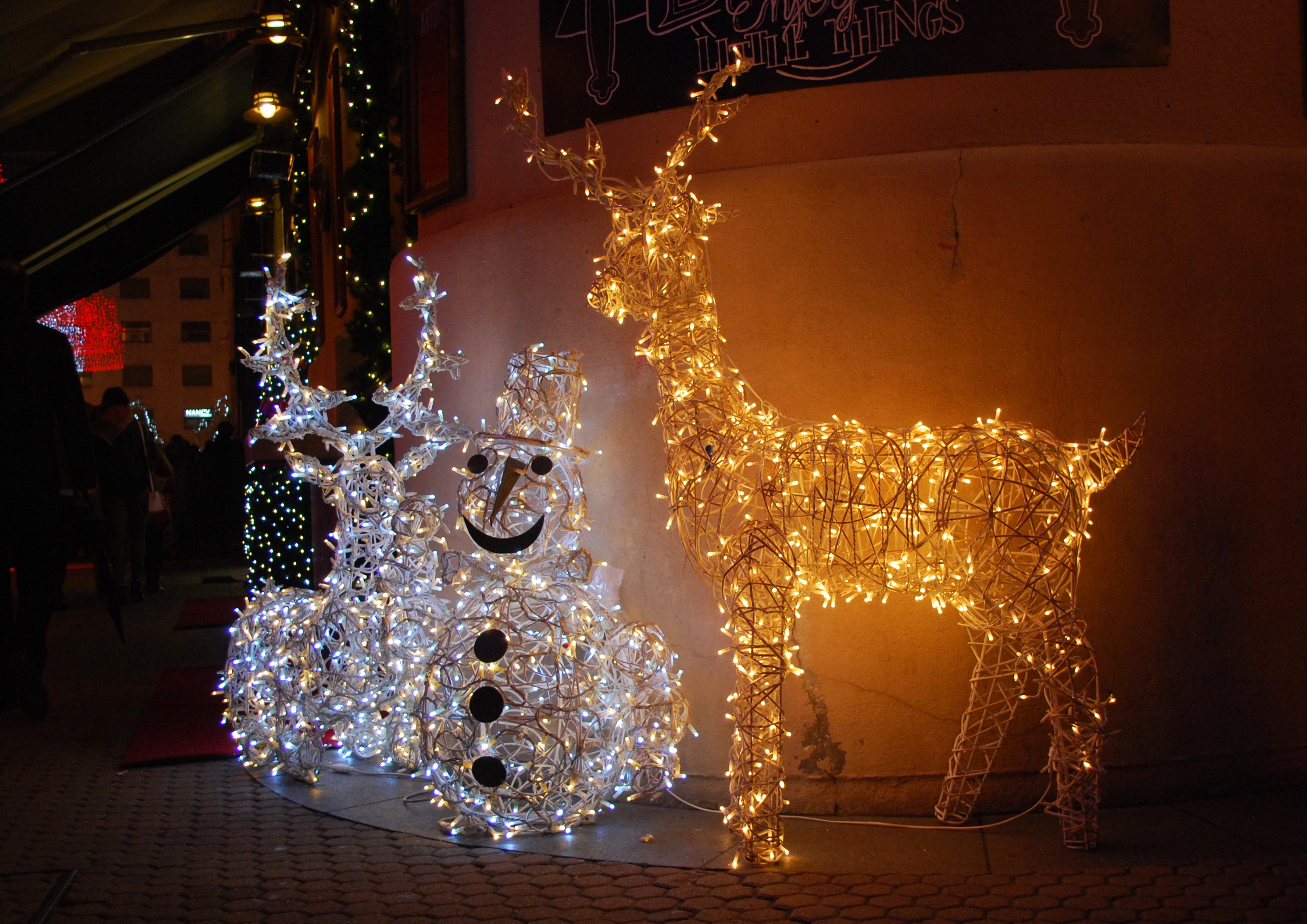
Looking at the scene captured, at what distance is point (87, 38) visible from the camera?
23.0ft

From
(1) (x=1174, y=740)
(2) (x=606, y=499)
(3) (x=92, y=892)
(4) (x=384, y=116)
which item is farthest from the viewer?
(4) (x=384, y=116)

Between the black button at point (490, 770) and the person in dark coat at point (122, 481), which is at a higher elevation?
the person in dark coat at point (122, 481)

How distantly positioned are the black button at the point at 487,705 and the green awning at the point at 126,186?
27.2ft

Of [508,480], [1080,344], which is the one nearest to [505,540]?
[508,480]

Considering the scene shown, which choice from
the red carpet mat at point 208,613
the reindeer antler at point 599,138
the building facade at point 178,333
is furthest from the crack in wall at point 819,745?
the building facade at point 178,333

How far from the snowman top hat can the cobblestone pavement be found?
4.69ft

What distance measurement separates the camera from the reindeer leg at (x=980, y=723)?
3.31 metres

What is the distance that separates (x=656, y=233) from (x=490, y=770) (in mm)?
1798

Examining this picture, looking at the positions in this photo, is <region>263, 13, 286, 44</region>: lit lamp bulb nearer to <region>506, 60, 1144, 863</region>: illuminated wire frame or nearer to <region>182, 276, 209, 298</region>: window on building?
<region>506, 60, 1144, 863</region>: illuminated wire frame

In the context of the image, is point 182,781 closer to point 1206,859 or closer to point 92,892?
point 92,892

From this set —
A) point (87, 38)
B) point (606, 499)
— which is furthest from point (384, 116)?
point (606, 499)

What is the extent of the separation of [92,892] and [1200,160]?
4.36 m

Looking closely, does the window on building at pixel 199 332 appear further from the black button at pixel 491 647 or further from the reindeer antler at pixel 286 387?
the black button at pixel 491 647

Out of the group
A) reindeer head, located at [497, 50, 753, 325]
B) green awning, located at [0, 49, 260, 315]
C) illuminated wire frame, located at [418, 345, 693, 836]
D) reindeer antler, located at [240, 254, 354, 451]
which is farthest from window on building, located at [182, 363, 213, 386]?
reindeer head, located at [497, 50, 753, 325]
